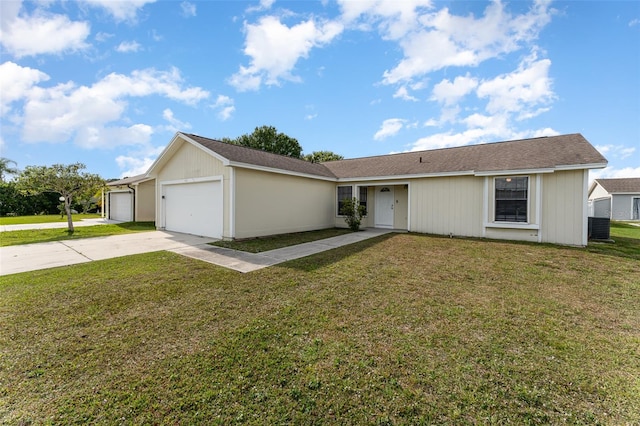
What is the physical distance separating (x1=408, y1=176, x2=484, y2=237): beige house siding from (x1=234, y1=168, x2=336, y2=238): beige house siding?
182 inches

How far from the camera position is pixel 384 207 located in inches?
548

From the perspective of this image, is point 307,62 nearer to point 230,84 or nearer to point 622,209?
point 230,84

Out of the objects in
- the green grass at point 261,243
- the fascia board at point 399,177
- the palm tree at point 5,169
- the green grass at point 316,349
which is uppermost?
the palm tree at point 5,169

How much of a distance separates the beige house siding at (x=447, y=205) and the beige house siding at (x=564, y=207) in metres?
2.05

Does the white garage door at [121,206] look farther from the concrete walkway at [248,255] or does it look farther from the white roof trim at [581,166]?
the white roof trim at [581,166]

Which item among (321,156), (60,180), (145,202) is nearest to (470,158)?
(60,180)


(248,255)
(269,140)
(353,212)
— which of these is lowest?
(248,255)

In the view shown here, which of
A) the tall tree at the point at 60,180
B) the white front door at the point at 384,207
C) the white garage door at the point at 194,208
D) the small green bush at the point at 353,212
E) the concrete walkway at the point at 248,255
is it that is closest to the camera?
the concrete walkway at the point at 248,255

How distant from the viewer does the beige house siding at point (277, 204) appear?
962 centimetres

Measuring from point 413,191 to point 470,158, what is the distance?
9.62 feet

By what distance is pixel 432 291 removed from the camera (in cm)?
454

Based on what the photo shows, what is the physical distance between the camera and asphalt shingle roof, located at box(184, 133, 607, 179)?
365 inches

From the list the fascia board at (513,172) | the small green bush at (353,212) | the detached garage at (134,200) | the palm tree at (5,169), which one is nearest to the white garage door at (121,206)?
the detached garage at (134,200)

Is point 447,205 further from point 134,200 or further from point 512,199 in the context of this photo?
point 134,200
